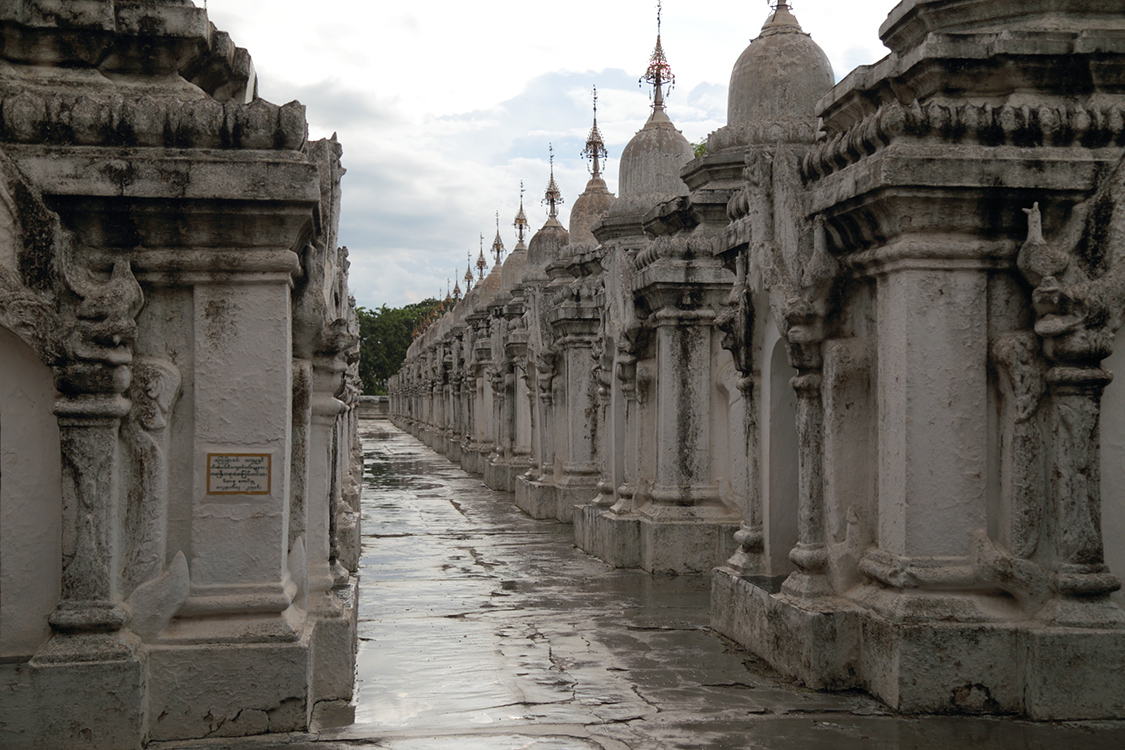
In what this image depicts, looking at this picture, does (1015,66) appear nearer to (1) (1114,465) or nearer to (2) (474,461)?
(1) (1114,465)

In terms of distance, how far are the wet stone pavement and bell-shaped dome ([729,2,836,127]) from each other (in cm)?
397

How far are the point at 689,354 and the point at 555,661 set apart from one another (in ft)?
13.5

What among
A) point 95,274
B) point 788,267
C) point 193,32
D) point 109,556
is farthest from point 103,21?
point 788,267

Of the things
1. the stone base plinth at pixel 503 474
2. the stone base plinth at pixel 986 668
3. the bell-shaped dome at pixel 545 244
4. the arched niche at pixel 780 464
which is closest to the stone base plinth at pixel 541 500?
the stone base plinth at pixel 503 474

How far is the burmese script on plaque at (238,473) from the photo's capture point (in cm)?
518

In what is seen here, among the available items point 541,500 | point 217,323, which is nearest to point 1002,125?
point 217,323

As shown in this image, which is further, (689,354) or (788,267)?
(689,354)

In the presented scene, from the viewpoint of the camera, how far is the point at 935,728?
201 inches

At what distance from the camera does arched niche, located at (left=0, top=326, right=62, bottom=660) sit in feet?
16.5

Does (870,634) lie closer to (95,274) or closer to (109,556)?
(109,556)

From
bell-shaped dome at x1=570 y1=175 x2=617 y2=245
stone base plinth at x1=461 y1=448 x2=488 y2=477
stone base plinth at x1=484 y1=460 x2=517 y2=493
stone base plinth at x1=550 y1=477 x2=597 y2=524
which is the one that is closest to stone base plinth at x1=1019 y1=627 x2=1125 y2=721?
stone base plinth at x1=550 y1=477 x2=597 y2=524

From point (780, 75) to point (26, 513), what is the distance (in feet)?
21.7

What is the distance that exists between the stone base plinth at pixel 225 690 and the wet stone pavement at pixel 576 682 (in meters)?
0.08

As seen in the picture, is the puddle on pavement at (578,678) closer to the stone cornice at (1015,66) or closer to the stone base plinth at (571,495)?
the stone cornice at (1015,66)
